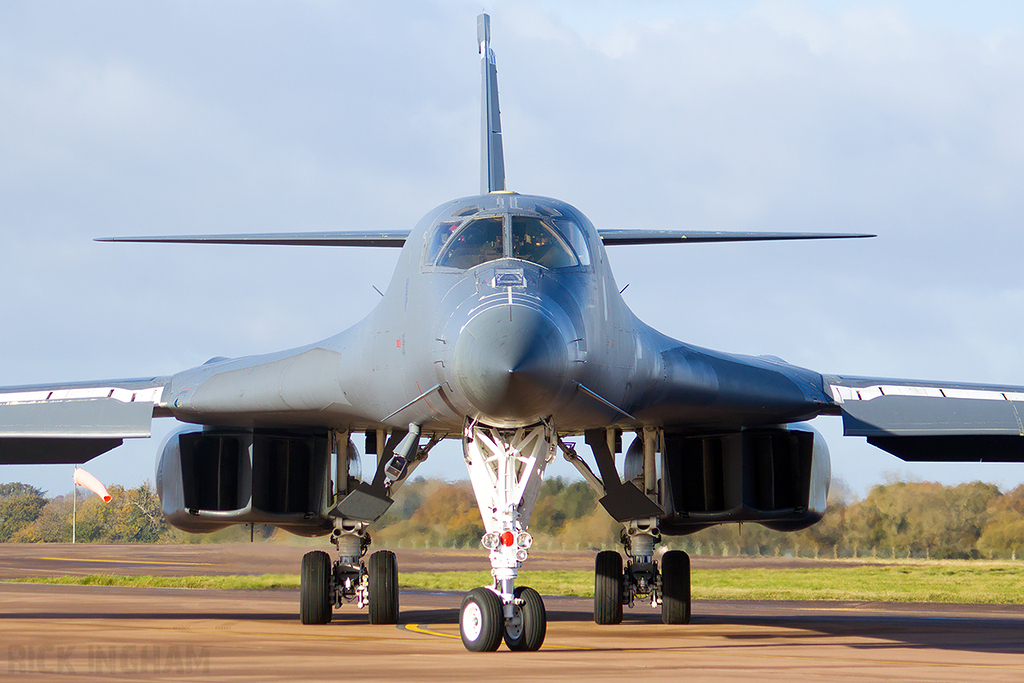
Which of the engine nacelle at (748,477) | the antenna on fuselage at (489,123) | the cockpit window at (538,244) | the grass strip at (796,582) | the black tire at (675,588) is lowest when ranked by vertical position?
the grass strip at (796,582)

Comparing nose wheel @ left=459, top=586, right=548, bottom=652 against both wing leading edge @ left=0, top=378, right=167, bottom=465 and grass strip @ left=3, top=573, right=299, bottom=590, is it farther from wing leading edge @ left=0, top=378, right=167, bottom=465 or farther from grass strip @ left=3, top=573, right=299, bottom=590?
grass strip @ left=3, top=573, right=299, bottom=590

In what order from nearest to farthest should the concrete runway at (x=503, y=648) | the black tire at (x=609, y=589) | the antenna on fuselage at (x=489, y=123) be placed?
the concrete runway at (x=503, y=648) → the black tire at (x=609, y=589) → the antenna on fuselage at (x=489, y=123)

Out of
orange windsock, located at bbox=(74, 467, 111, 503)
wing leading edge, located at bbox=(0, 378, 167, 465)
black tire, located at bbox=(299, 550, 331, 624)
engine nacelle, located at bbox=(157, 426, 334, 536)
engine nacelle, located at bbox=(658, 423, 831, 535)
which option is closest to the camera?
wing leading edge, located at bbox=(0, 378, 167, 465)

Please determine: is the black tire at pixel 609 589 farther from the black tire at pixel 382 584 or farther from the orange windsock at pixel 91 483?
the orange windsock at pixel 91 483

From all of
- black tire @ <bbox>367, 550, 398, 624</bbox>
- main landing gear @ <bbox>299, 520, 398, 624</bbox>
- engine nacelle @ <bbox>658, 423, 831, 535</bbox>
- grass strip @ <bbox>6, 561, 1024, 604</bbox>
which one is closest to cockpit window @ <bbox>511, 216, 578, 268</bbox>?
engine nacelle @ <bbox>658, 423, 831, 535</bbox>

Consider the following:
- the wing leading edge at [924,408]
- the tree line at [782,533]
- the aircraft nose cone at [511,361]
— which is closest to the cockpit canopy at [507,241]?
A: the aircraft nose cone at [511,361]

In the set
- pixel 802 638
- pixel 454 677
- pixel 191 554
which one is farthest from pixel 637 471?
pixel 191 554

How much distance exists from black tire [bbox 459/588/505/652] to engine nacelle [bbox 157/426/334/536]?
216 inches

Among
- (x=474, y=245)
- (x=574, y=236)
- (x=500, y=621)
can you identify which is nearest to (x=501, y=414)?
(x=500, y=621)

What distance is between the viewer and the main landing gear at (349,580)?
45.3ft

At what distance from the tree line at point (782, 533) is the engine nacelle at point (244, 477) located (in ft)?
7.66

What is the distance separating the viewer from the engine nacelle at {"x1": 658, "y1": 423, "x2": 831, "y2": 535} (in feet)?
45.6

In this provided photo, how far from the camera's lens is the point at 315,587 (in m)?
13.8

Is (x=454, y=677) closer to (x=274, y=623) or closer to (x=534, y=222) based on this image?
(x=534, y=222)
